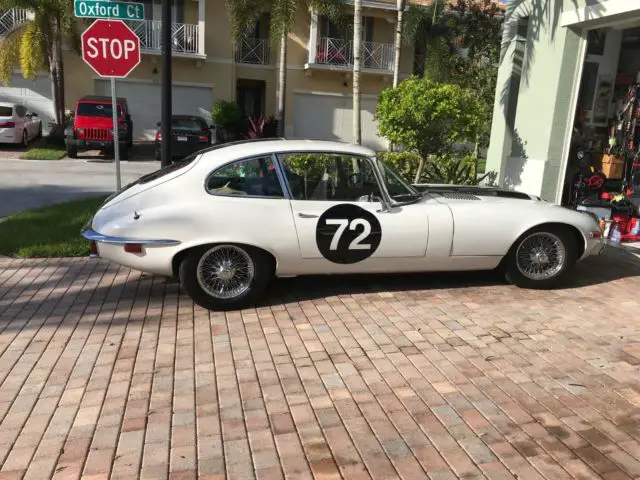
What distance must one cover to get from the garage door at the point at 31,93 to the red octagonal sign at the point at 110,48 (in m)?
20.3

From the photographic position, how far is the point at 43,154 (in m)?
17.6

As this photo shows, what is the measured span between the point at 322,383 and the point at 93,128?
52.5 feet

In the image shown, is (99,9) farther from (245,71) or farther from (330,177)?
(245,71)

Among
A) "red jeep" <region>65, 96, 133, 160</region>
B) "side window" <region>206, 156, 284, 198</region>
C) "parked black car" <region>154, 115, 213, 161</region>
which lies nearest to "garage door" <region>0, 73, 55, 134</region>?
"red jeep" <region>65, 96, 133, 160</region>

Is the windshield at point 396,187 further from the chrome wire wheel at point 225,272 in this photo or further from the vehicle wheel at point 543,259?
the chrome wire wheel at point 225,272

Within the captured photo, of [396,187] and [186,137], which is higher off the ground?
[396,187]

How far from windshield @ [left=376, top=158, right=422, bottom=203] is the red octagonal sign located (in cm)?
363

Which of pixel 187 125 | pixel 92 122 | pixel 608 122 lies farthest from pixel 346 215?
pixel 92 122

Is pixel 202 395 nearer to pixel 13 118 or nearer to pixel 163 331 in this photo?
pixel 163 331

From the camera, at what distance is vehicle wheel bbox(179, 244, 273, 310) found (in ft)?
16.5

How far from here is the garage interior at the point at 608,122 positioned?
31.7ft

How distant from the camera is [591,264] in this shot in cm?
697

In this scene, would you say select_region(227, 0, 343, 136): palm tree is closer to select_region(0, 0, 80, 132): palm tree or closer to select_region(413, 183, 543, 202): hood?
select_region(0, 0, 80, 132): palm tree

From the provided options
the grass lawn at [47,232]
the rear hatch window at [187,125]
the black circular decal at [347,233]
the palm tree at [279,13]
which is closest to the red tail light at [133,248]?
the black circular decal at [347,233]
